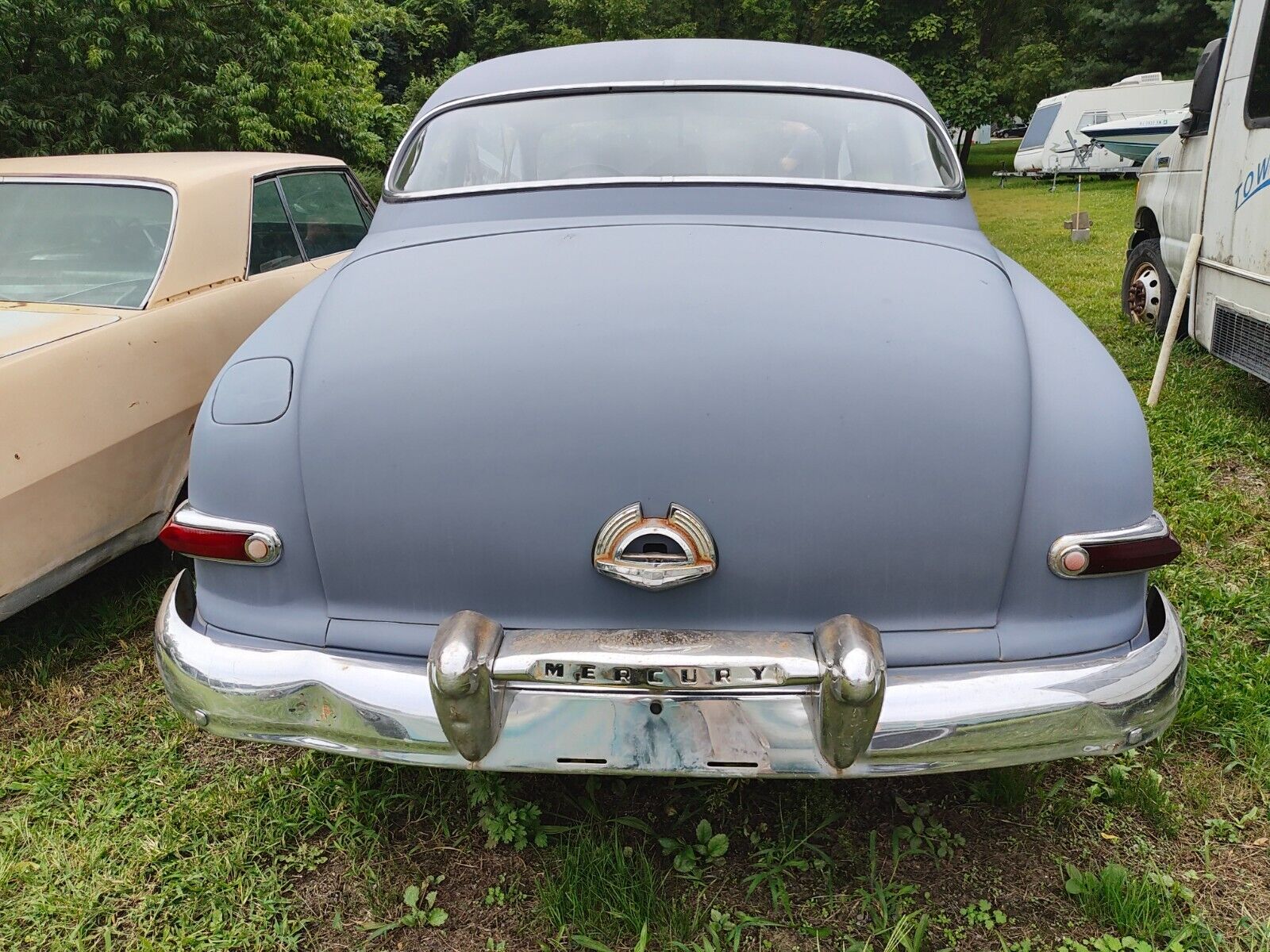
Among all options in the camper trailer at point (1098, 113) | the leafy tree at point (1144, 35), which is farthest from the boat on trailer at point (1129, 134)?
the leafy tree at point (1144, 35)

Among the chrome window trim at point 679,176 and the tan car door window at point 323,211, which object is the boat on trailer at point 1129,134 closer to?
the chrome window trim at point 679,176

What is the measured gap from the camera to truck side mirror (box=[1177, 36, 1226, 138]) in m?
4.70

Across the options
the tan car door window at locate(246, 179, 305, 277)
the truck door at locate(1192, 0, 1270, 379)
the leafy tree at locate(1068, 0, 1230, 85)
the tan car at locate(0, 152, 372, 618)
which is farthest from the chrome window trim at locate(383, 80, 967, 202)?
the leafy tree at locate(1068, 0, 1230, 85)

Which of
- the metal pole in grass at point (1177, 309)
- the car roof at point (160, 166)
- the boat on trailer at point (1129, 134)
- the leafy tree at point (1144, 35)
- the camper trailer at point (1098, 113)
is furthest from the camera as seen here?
the leafy tree at point (1144, 35)

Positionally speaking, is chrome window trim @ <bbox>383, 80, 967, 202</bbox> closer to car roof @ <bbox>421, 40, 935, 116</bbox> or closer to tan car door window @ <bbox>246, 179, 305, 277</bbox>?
car roof @ <bbox>421, 40, 935, 116</bbox>

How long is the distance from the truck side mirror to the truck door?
4.2 inches

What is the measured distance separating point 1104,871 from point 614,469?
4.76 ft

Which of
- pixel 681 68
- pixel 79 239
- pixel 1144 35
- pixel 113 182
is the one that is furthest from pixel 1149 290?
pixel 1144 35

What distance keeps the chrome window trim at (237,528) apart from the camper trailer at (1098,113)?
22.1 m

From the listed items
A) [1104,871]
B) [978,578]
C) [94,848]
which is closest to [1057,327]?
[978,578]

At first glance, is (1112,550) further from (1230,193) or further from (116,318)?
(1230,193)

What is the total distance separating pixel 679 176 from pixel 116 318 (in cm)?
192

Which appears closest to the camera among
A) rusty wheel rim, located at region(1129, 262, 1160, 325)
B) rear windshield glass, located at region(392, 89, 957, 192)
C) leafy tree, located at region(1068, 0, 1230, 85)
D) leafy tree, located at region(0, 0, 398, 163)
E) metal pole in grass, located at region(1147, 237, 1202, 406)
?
rear windshield glass, located at region(392, 89, 957, 192)

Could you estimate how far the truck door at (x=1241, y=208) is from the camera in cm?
415
